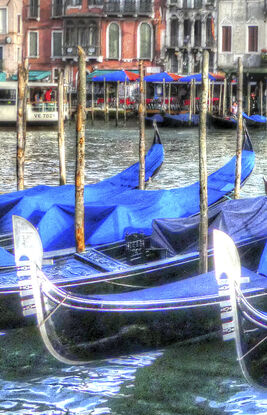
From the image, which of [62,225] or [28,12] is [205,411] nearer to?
[62,225]

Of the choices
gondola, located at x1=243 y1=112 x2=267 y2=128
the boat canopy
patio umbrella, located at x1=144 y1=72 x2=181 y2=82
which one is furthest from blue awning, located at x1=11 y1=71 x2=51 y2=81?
the boat canopy

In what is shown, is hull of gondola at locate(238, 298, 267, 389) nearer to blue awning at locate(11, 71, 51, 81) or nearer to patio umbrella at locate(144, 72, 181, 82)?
patio umbrella at locate(144, 72, 181, 82)

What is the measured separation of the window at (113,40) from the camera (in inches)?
1271

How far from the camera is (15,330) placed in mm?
6512

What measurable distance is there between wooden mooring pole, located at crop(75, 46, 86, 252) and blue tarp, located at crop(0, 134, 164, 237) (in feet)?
1.37

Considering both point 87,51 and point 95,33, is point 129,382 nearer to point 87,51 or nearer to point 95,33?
point 87,51

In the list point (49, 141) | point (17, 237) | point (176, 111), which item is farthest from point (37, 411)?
point (176, 111)

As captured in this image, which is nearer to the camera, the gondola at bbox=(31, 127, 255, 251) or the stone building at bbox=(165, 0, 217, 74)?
the gondola at bbox=(31, 127, 255, 251)

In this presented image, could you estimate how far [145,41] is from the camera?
3216 centimetres

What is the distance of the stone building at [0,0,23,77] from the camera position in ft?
106

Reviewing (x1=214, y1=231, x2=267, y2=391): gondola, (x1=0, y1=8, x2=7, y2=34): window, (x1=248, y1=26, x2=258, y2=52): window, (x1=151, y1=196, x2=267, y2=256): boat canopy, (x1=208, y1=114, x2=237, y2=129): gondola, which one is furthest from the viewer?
(x1=0, y1=8, x2=7, y2=34): window

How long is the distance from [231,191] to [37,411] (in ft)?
18.0

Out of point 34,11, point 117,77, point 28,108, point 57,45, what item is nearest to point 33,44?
point 57,45

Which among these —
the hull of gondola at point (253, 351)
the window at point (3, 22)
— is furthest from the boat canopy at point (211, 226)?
the window at point (3, 22)
